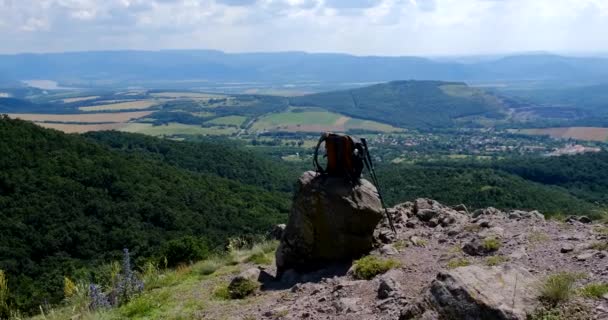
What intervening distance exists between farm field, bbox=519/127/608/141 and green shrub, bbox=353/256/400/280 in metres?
153

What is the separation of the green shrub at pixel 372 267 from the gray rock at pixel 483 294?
227 centimetres

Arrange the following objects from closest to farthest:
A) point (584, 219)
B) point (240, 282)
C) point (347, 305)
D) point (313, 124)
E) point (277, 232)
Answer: point (347, 305)
point (240, 282)
point (584, 219)
point (277, 232)
point (313, 124)

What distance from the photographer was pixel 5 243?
1337 inches

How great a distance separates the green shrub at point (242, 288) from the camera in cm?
907

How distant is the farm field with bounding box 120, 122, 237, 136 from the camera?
520 ft

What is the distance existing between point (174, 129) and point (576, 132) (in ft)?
405

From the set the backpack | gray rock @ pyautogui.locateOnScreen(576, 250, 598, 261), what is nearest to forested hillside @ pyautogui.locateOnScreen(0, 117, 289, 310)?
the backpack

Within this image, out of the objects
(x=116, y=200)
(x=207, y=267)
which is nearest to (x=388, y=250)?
(x=207, y=267)

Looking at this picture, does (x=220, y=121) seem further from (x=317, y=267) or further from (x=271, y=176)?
(x=317, y=267)

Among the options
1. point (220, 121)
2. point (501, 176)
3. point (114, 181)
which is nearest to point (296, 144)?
point (220, 121)

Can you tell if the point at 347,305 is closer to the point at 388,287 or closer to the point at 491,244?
the point at 388,287

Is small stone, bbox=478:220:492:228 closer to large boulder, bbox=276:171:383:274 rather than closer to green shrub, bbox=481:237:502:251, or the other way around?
green shrub, bbox=481:237:502:251

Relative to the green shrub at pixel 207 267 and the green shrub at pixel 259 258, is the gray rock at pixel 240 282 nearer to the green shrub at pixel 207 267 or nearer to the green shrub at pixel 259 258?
the green shrub at pixel 259 258

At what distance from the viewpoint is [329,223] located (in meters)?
9.52
